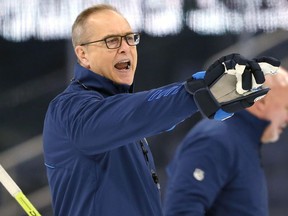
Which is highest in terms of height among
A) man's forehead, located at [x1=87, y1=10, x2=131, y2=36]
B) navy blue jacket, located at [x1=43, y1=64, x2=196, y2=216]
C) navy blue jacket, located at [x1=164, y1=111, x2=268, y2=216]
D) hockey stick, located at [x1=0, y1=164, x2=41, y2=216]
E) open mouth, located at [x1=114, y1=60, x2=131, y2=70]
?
man's forehead, located at [x1=87, y1=10, x2=131, y2=36]

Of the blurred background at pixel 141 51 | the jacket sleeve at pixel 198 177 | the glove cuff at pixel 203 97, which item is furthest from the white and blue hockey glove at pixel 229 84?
the blurred background at pixel 141 51

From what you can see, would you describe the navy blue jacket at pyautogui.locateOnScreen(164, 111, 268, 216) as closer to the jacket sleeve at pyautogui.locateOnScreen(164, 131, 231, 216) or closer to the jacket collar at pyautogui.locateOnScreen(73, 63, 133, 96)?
the jacket sleeve at pyautogui.locateOnScreen(164, 131, 231, 216)

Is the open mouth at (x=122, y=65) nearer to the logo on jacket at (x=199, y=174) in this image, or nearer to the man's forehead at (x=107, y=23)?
the man's forehead at (x=107, y=23)

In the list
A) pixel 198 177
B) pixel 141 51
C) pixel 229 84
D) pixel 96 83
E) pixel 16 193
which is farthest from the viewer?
pixel 141 51

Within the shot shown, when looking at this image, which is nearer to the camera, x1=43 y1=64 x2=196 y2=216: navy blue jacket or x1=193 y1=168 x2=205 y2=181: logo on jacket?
x1=43 y1=64 x2=196 y2=216: navy blue jacket

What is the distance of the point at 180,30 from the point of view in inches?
128

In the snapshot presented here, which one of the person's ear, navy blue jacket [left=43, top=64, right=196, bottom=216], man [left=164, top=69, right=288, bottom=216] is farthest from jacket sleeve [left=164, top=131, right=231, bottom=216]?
navy blue jacket [left=43, top=64, right=196, bottom=216]

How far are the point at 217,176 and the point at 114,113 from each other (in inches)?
34.8

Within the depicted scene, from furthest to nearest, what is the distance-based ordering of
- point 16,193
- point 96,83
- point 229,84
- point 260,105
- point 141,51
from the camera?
1. point 141,51
2. point 260,105
3. point 16,193
4. point 96,83
5. point 229,84

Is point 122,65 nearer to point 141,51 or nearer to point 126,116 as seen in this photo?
point 126,116

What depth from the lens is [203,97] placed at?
50.2 inches

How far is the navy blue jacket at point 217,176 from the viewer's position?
7.00 ft

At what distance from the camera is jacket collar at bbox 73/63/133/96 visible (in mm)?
1594

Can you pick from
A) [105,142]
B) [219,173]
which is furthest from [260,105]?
[105,142]
